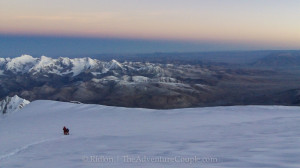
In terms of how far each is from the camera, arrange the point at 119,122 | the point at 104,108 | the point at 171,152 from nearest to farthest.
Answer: the point at 171,152 → the point at 119,122 → the point at 104,108

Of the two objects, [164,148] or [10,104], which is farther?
[10,104]

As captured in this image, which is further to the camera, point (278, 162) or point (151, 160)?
point (151, 160)

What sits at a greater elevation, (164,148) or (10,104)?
(164,148)

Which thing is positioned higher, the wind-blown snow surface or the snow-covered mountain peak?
the wind-blown snow surface

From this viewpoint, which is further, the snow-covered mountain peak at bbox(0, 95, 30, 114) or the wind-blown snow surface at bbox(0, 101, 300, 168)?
the snow-covered mountain peak at bbox(0, 95, 30, 114)

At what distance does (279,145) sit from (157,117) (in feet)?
45.0

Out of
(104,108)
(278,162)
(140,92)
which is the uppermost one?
(278,162)

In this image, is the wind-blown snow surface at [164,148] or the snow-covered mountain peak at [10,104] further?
the snow-covered mountain peak at [10,104]

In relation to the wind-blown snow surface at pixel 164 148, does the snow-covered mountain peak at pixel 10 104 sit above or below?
below

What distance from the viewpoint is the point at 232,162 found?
752 cm

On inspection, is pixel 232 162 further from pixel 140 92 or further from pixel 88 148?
pixel 140 92

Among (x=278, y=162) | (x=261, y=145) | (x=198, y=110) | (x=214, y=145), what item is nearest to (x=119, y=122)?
(x=198, y=110)

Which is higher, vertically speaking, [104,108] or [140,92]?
[104,108]

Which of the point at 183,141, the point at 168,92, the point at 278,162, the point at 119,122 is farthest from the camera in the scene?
the point at 168,92
